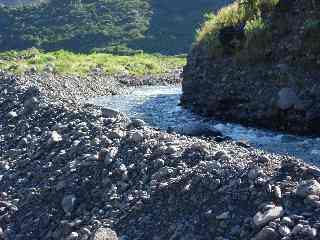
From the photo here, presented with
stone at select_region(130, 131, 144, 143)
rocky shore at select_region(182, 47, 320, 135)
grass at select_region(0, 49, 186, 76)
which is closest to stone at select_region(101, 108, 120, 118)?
stone at select_region(130, 131, 144, 143)

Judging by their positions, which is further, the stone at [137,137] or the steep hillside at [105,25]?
the steep hillside at [105,25]

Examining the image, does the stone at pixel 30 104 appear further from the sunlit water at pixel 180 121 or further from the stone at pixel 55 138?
the stone at pixel 55 138

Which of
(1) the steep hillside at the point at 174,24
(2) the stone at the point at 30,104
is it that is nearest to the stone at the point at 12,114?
(2) the stone at the point at 30,104

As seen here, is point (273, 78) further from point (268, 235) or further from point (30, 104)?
point (268, 235)

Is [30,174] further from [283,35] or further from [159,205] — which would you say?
[283,35]

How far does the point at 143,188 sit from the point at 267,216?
3.14m

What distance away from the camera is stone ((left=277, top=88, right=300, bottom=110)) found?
59.5 ft

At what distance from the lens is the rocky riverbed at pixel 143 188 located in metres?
9.23

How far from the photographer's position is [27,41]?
94.1 metres

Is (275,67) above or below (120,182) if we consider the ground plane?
above

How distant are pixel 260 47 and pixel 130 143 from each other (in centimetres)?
907

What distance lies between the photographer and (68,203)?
12.0 metres

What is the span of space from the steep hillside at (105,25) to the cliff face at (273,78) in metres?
65.1

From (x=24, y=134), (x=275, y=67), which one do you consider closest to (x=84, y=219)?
(x=24, y=134)
